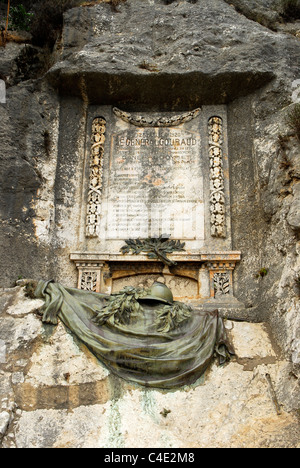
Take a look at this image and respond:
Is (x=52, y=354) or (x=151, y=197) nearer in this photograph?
(x=52, y=354)

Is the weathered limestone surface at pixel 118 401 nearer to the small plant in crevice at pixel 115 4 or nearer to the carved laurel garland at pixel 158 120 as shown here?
the carved laurel garland at pixel 158 120

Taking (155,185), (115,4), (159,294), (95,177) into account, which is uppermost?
(115,4)

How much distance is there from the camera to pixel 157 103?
31.2 feet

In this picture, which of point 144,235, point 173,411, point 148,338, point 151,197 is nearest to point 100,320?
point 148,338

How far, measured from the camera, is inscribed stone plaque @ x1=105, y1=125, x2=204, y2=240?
8781 mm

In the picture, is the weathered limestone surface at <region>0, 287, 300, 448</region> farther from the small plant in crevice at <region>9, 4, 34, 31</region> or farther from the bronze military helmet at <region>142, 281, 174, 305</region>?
the small plant in crevice at <region>9, 4, 34, 31</region>

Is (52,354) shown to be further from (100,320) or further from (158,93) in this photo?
(158,93)

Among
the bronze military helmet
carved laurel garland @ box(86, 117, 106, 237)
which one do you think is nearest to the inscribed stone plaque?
carved laurel garland @ box(86, 117, 106, 237)

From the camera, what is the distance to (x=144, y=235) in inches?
343

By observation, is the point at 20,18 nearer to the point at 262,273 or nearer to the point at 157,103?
the point at 157,103

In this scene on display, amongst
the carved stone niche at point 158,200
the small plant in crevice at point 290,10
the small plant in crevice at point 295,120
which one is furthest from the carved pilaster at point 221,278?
the small plant in crevice at point 290,10

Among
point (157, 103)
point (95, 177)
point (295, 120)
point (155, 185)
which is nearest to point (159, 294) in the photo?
point (155, 185)

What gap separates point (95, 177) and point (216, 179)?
2083 mm

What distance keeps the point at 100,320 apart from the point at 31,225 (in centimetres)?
242
